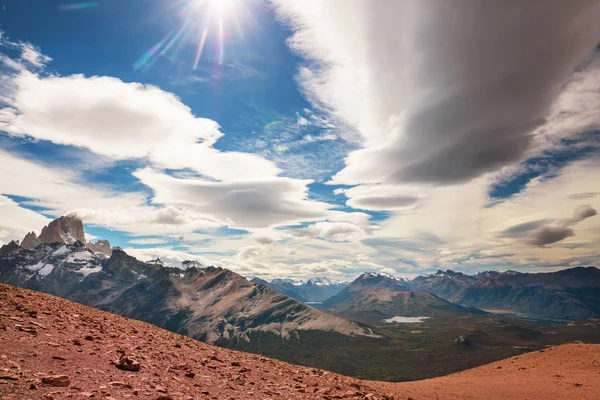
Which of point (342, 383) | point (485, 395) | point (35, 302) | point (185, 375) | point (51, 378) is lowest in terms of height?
point (485, 395)

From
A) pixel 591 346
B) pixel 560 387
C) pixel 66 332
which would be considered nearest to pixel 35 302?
pixel 66 332

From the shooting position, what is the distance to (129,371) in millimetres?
17953

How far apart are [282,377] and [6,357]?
1696 centimetres

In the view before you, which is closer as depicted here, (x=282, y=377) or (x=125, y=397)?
(x=125, y=397)

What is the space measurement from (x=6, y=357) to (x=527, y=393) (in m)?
44.9

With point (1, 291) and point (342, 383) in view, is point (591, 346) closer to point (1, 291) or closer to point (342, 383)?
point (342, 383)

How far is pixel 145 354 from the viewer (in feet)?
69.7

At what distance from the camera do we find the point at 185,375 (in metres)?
19.8

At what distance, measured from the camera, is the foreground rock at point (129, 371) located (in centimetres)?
1480

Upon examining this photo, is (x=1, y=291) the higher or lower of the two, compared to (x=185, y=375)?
higher

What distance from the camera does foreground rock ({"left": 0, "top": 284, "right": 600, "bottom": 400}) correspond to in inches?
583

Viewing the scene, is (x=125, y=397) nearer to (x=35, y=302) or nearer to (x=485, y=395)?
(x=35, y=302)

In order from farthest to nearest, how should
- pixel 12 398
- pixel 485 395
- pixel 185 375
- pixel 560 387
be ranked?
1. pixel 560 387
2. pixel 485 395
3. pixel 185 375
4. pixel 12 398

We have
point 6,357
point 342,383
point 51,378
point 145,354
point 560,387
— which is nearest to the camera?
point 51,378
